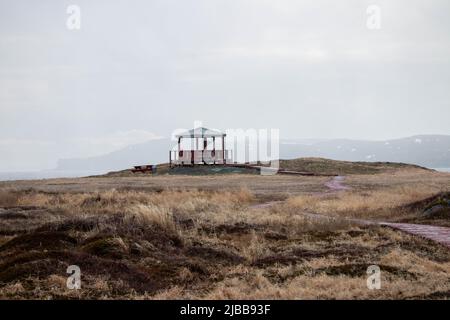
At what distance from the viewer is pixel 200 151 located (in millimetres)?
57719

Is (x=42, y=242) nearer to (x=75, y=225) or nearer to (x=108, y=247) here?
(x=75, y=225)

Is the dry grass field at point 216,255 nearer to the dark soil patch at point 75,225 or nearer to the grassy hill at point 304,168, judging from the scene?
the dark soil patch at point 75,225

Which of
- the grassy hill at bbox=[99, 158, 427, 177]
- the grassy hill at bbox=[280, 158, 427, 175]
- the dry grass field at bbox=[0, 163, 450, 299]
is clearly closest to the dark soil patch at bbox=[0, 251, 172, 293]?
the dry grass field at bbox=[0, 163, 450, 299]

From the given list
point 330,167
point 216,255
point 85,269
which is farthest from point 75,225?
point 330,167

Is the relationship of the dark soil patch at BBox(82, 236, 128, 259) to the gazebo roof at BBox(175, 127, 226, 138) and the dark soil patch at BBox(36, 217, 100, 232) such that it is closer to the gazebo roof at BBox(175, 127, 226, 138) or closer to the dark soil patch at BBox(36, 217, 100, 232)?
the dark soil patch at BBox(36, 217, 100, 232)

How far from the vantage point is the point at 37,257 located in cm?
1222

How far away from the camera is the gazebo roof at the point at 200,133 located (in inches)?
2291

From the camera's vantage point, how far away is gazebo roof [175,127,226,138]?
58.2 m

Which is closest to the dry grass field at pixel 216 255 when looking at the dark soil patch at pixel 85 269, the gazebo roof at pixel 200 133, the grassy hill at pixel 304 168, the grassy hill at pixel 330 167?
the dark soil patch at pixel 85 269

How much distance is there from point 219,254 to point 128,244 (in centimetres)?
221

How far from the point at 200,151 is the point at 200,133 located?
1922 mm
